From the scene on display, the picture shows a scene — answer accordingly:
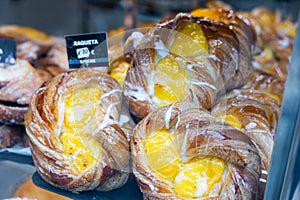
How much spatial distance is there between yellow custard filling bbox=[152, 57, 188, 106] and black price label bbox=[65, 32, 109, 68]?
0.59 feet

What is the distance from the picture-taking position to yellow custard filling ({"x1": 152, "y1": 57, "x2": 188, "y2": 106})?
3.57 ft

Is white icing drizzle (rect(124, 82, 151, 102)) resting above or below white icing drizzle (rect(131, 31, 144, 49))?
below

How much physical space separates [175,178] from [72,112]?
35 cm

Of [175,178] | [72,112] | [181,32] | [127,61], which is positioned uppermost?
[181,32]

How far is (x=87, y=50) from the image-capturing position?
1145 millimetres

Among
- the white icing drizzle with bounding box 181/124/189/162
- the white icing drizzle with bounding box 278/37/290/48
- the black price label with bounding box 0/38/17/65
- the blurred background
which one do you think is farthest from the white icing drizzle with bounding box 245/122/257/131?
the blurred background

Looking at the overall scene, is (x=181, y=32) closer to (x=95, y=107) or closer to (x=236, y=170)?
(x=95, y=107)

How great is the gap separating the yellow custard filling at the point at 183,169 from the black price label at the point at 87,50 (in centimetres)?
32

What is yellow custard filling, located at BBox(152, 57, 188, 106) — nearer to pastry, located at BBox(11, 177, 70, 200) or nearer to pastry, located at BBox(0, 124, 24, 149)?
pastry, located at BBox(11, 177, 70, 200)

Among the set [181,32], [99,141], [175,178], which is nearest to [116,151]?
[99,141]

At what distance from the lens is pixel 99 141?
3.45 ft

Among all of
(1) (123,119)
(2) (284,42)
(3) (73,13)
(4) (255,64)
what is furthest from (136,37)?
(3) (73,13)

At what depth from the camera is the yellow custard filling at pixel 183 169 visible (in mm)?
952

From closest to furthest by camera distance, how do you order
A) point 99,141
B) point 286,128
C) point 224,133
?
point 286,128, point 224,133, point 99,141
